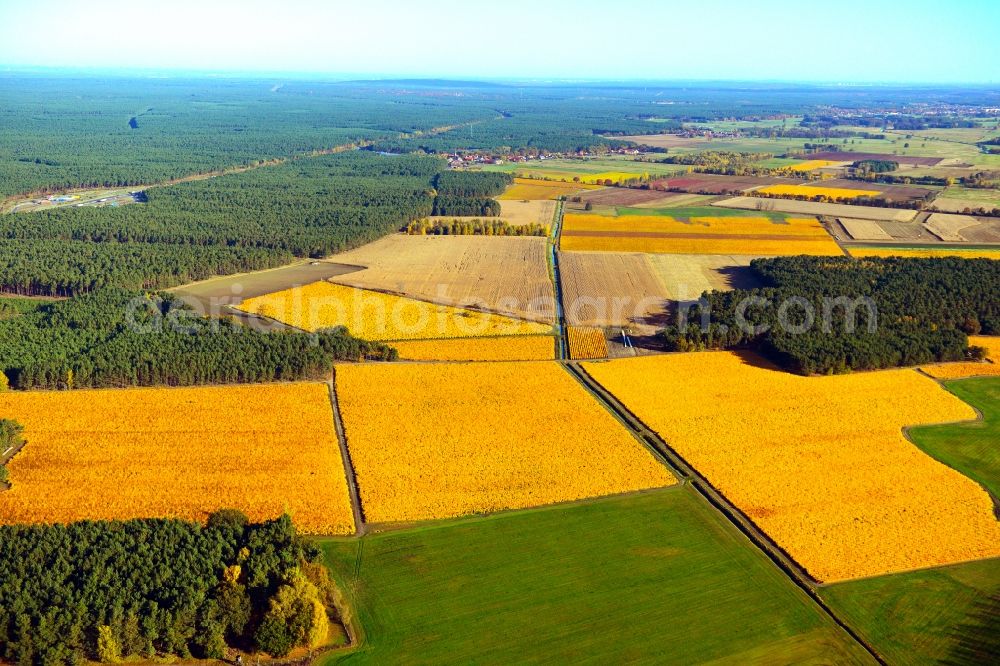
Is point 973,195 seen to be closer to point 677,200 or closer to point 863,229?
point 863,229

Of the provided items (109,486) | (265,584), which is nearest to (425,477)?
(265,584)

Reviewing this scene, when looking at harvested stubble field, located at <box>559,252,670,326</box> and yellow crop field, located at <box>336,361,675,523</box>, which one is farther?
harvested stubble field, located at <box>559,252,670,326</box>

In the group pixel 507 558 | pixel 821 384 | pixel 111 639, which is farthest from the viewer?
pixel 821 384

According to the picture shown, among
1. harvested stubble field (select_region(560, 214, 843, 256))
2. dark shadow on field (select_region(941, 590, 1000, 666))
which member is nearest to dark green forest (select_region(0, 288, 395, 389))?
dark shadow on field (select_region(941, 590, 1000, 666))

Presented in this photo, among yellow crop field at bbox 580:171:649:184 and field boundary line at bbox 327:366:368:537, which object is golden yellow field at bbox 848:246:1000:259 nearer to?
yellow crop field at bbox 580:171:649:184

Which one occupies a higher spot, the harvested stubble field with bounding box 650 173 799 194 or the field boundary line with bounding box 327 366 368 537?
the harvested stubble field with bounding box 650 173 799 194

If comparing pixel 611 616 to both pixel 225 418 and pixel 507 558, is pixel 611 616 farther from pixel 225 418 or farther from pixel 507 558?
pixel 225 418

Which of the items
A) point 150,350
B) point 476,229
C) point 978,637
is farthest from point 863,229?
point 150,350
